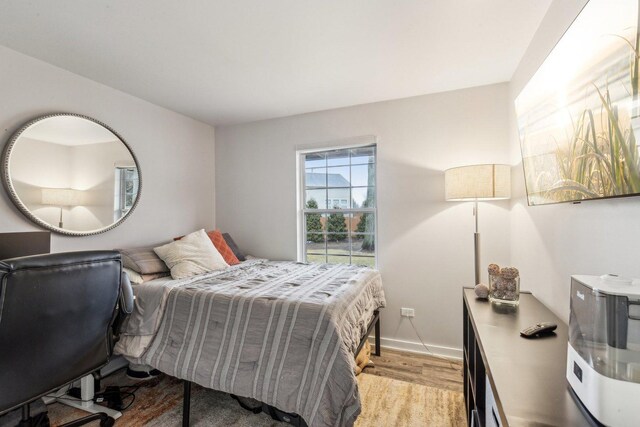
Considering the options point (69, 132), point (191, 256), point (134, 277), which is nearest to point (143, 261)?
point (134, 277)

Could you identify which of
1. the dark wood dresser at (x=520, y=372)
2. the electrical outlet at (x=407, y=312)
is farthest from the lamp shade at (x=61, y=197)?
the electrical outlet at (x=407, y=312)

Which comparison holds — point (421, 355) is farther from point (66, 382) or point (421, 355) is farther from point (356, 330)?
point (66, 382)

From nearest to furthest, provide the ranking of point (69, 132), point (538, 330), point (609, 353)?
point (609, 353) < point (538, 330) < point (69, 132)

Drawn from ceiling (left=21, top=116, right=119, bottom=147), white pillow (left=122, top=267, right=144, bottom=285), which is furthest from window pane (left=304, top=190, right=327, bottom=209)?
ceiling (left=21, top=116, right=119, bottom=147)

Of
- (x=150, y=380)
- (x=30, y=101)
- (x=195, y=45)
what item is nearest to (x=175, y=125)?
(x=30, y=101)

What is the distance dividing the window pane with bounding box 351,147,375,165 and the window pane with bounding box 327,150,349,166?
3.3 inches

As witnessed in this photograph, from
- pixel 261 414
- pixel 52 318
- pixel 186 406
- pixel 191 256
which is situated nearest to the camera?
pixel 52 318

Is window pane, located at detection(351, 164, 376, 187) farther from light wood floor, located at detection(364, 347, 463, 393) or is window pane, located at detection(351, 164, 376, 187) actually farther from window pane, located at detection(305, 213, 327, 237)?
light wood floor, located at detection(364, 347, 463, 393)

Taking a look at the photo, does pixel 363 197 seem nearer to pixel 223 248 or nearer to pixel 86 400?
pixel 223 248

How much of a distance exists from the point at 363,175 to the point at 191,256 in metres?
1.92

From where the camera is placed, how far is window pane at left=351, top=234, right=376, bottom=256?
10.0ft

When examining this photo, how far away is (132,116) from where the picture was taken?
2709 millimetres

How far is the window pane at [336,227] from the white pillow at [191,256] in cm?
119

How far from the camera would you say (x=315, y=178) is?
332 centimetres
